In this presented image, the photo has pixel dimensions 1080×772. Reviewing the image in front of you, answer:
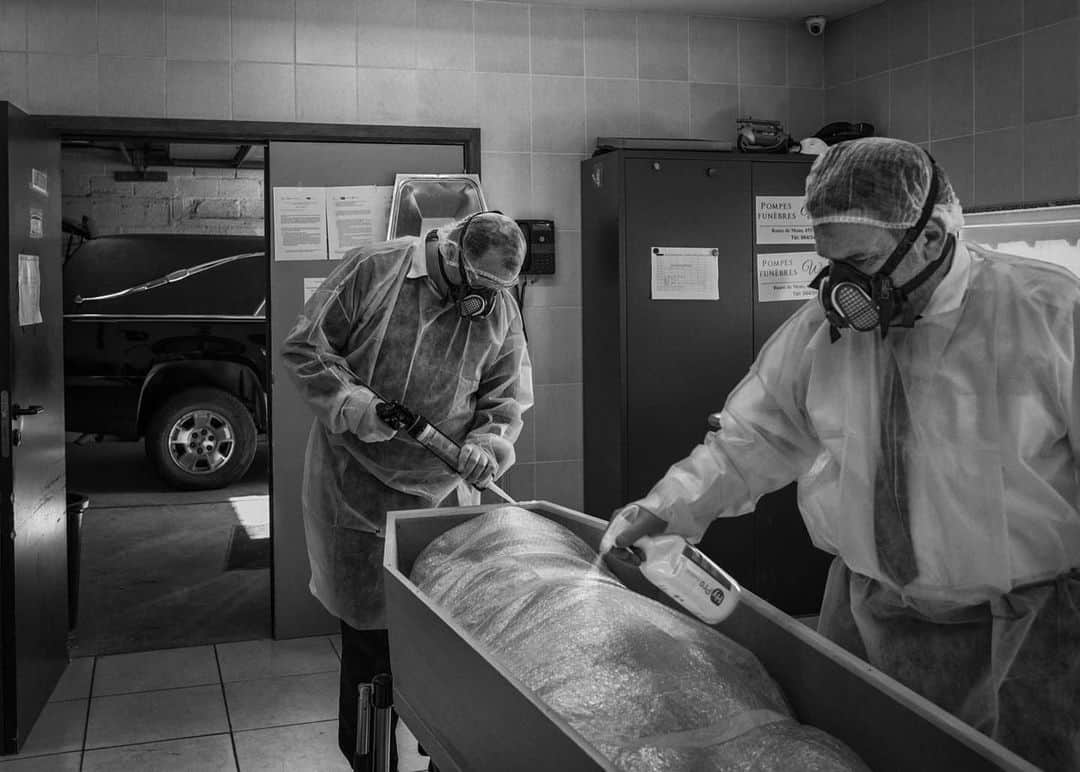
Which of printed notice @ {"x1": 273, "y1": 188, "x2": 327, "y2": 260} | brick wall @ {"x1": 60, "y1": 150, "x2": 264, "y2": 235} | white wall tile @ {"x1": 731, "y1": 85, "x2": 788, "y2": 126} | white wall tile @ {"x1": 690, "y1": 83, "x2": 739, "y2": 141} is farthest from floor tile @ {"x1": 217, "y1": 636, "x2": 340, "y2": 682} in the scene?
brick wall @ {"x1": 60, "y1": 150, "x2": 264, "y2": 235}

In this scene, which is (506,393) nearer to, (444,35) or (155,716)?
(155,716)

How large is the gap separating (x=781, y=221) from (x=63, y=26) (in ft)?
9.00

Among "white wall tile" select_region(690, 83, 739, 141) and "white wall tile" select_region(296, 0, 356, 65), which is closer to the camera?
"white wall tile" select_region(296, 0, 356, 65)

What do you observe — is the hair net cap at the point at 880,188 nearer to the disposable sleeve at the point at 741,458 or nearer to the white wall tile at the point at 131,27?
the disposable sleeve at the point at 741,458

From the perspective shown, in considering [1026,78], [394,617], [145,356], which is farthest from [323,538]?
[145,356]

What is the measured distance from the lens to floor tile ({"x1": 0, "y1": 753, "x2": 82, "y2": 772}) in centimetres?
297

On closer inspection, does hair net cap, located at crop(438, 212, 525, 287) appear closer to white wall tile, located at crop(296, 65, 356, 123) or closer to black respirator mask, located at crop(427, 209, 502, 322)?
black respirator mask, located at crop(427, 209, 502, 322)

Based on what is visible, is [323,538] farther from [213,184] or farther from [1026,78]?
[213,184]

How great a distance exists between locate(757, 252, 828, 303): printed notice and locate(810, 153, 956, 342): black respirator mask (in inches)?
106

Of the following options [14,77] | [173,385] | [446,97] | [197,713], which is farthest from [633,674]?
[173,385]

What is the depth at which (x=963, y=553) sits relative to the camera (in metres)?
1.53

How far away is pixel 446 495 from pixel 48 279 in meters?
1.65

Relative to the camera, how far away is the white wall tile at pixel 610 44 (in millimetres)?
4312

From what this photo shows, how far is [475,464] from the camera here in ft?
8.41
